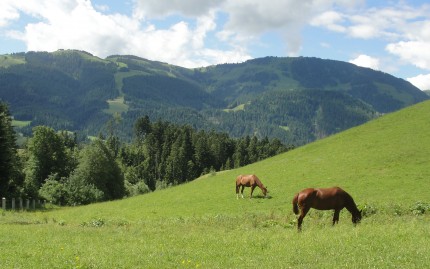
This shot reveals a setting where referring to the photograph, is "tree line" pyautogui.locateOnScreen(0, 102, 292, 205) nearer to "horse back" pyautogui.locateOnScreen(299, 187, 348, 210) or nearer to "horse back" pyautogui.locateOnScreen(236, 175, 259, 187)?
"horse back" pyautogui.locateOnScreen(236, 175, 259, 187)

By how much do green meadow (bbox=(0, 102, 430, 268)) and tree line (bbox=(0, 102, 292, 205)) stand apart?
24.4 metres

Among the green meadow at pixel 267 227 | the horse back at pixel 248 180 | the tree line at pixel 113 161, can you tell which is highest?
the tree line at pixel 113 161

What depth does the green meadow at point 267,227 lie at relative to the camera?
1431 centimetres

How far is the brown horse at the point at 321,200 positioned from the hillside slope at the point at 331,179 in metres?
6.40

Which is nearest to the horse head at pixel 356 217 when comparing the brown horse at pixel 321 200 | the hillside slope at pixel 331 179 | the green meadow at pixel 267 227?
the brown horse at pixel 321 200

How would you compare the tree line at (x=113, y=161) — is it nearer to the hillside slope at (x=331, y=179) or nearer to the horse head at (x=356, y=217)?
the hillside slope at (x=331, y=179)

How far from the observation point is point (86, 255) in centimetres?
1566

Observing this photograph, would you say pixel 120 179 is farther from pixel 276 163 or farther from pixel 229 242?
pixel 229 242

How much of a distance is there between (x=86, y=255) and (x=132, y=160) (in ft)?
478

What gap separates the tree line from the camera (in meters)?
64.2

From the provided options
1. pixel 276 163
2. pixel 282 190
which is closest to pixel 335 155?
pixel 276 163

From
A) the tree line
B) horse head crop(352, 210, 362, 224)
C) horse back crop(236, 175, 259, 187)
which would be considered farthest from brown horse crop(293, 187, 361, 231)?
the tree line

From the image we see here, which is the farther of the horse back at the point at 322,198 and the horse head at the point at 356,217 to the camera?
the horse head at the point at 356,217

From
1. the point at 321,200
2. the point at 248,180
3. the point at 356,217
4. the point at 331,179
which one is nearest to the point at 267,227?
the point at 321,200
